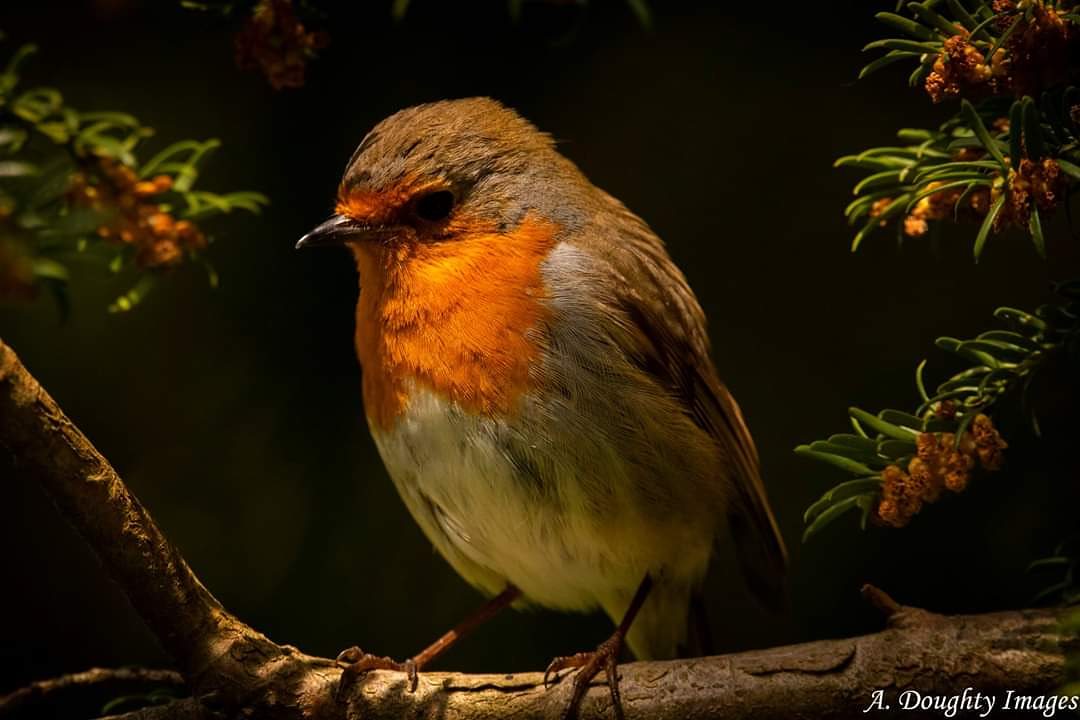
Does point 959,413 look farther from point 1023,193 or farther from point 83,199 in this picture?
point 83,199

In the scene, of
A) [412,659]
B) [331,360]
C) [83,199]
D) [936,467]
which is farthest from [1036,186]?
[331,360]

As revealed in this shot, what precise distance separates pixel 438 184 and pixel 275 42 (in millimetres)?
662

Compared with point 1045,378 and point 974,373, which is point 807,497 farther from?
point 974,373

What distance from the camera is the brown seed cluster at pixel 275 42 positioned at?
2.18m

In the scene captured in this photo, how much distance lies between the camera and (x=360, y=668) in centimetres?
250

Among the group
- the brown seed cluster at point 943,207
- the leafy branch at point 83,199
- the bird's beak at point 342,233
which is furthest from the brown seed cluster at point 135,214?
the brown seed cluster at point 943,207

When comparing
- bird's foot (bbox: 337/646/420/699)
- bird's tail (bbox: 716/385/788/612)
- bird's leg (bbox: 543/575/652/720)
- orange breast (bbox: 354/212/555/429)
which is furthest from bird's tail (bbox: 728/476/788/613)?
bird's foot (bbox: 337/646/420/699)

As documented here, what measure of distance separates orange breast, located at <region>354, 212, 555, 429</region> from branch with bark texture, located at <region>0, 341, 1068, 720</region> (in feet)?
2.05

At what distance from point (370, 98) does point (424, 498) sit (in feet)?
4.38

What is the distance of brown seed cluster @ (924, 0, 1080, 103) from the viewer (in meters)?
1.75

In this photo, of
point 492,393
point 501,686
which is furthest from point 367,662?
point 492,393

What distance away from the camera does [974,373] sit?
1.97m

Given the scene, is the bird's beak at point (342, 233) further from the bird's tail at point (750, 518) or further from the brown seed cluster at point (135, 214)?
the bird's tail at point (750, 518)

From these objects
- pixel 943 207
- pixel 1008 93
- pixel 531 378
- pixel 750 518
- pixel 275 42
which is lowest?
pixel 750 518
